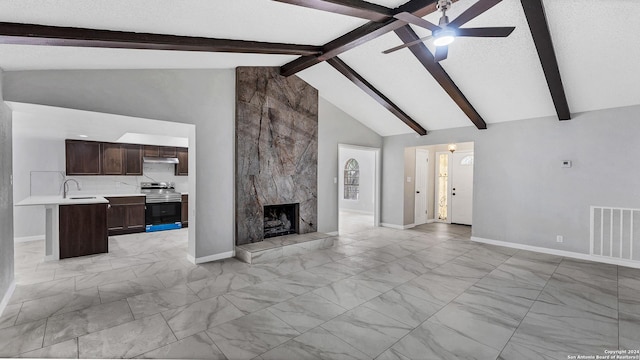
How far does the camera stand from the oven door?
677cm

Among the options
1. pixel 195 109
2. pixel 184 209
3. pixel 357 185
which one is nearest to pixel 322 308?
pixel 195 109

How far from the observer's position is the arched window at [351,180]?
10461 mm

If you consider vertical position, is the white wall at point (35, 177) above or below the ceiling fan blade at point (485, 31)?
below

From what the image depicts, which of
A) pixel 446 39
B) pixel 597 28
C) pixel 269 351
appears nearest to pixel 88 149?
pixel 269 351

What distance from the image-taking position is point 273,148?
5.41 meters

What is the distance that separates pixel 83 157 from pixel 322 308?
259 inches

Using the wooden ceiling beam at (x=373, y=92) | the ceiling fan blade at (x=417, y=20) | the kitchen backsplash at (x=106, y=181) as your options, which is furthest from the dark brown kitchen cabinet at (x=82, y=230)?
the ceiling fan blade at (x=417, y=20)

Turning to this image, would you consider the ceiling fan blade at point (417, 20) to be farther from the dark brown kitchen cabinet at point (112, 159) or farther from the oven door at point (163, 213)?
the dark brown kitchen cabinet at point (112, 159)

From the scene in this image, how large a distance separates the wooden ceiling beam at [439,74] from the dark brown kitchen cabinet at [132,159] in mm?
6492

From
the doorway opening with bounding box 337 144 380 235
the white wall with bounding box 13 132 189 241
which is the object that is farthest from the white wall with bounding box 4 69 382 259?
the doorway opening with bounding box 337 144 380 235

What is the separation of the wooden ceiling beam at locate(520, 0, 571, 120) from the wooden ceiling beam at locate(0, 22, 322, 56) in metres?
3.00

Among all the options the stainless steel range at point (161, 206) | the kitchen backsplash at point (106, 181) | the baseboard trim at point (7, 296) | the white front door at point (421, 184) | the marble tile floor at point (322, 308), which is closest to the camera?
the marble tile floor at point (322, 308)

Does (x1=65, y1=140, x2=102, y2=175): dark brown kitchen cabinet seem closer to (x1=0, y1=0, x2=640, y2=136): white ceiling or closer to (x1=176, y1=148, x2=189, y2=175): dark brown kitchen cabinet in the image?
(x1=176, y1=148, x2=189, y2=175): dark brown kitchen cabinet

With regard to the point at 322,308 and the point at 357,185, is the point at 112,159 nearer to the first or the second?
the point at 322,308
